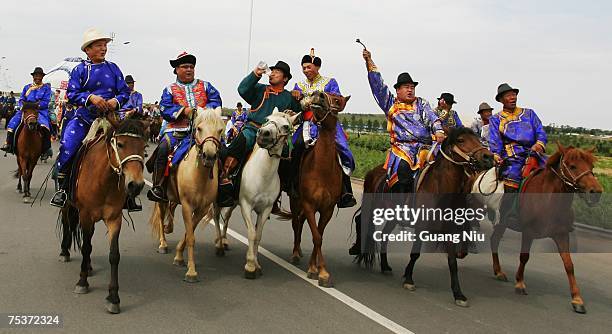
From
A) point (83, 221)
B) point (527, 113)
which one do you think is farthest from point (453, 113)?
point (83, 221)

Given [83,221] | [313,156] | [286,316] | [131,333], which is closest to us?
[131,333]

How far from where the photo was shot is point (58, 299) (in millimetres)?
5398

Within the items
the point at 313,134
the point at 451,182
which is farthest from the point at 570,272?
the point at 313,134

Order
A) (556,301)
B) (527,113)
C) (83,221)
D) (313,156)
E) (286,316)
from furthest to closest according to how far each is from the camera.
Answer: (527,113) → (313,156) → (556,301) → (83,221) → (286,316)

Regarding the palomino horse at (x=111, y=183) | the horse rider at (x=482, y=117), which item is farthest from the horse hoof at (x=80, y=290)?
the horse rider at (x=482, y=117)

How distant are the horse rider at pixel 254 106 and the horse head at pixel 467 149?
2232mm

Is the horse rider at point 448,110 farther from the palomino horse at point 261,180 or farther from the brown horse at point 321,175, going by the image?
the palomino horse at point 261,180

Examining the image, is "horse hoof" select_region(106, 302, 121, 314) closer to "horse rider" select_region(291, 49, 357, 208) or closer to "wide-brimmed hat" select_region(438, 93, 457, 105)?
"horse rider" select_region(291, 49, 357, 208)

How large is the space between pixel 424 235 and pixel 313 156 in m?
1.66

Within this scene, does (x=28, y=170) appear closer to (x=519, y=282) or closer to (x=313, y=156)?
(x=313, y=156)

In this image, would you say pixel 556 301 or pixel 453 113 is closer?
pixel 556 301

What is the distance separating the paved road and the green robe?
5.83 ft

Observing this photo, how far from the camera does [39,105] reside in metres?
12.2

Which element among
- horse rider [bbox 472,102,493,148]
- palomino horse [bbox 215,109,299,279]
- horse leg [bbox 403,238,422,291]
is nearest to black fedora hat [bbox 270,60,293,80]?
palomino horse [bbox 215,109,299,279]
